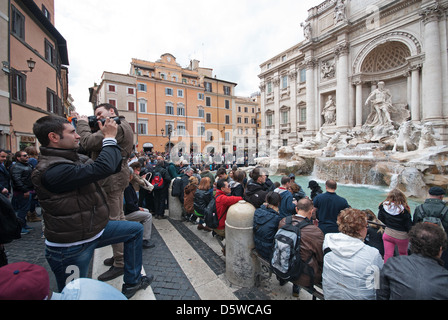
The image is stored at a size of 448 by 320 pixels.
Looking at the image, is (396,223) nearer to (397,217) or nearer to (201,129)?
(397,217)

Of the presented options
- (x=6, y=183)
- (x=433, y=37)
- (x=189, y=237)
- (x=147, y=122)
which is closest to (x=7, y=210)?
(x=189, y=237)

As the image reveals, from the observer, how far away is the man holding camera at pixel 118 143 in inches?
101

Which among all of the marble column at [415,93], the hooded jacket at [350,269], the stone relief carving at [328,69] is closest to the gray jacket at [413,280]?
the hooded jacket at [350,269]

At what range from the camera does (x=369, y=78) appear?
19141mm

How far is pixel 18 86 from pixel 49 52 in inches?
224

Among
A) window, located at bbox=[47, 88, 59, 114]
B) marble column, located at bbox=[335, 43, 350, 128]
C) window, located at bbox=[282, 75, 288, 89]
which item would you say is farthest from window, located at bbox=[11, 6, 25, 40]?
window, located at bbox=[282, 75, 288, 89]

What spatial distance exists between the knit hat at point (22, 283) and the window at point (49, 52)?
19.7m

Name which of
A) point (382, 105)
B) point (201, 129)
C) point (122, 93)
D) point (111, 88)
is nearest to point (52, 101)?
point (111, 88)

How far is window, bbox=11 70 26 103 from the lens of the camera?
11.1m

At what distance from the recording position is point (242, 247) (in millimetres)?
2957

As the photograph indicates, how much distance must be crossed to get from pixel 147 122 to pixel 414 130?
32.4 metres

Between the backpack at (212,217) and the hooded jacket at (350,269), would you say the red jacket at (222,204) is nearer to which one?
the backpack at (212,217)

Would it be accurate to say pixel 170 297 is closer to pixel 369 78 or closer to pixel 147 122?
pixel 369 78

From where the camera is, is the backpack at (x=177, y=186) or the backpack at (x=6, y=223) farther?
the backpack at (x=177, y=186)
